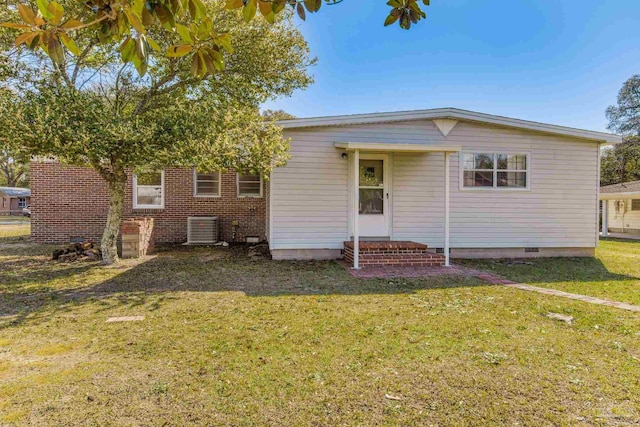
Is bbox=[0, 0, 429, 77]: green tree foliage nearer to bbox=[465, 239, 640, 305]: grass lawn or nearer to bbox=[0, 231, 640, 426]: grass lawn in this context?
bbox=[0, 231, 640, 426]: grass lawn

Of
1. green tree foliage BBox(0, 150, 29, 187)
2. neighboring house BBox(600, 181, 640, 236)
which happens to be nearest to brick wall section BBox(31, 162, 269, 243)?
neighboring house BBox(600, 181, 640, 236)

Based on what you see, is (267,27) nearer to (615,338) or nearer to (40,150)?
(40,150)

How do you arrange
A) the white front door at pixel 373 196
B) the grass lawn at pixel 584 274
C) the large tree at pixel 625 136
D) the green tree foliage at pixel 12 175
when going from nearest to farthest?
the grass lawn at pixel 584 274 → the white front door at pixel 373 196 → the large tree at pixel 625 136 → the green tree foliage at pixel 12 175

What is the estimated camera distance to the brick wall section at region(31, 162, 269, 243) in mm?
11383

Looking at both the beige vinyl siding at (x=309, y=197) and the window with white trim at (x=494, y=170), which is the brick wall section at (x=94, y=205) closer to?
the beige vinyl siding at (x=309, y=197)

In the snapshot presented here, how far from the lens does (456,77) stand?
41.5ft

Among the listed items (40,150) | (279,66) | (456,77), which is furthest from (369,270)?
(456,77)

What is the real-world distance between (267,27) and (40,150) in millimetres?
5058

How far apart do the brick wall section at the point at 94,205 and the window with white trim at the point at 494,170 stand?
19.2 feet

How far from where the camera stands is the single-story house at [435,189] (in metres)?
8.27

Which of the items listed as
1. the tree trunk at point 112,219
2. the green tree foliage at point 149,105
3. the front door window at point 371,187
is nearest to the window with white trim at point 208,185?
the green tree foliage at point 149,105

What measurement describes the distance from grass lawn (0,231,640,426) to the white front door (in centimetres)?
285

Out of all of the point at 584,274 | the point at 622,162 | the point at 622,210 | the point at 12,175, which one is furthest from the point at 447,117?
the point at 12,175

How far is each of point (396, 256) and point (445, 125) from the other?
3.39 meters
